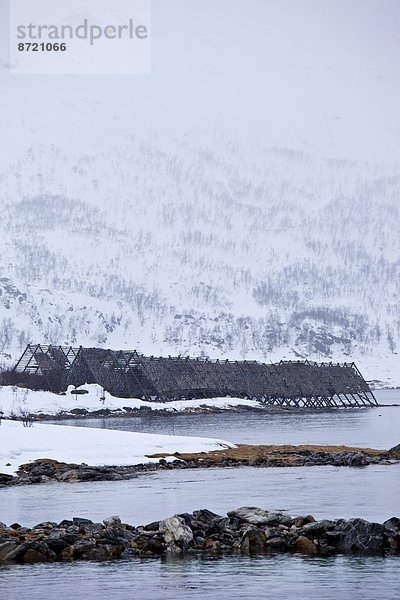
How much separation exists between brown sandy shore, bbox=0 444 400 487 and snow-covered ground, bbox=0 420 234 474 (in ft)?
2.38

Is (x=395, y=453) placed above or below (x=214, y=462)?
above

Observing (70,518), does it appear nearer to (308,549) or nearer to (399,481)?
(308,549)

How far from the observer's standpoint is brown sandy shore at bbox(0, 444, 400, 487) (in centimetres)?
3847

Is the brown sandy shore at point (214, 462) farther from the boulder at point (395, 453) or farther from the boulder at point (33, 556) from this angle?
the boulder at point (33, 556)

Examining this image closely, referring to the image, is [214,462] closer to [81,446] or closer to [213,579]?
[81,446]

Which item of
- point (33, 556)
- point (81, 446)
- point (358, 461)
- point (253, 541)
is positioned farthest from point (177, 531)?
point (81, 446)

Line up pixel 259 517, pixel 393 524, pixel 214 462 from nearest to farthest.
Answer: pixel 393 524, pixel 259 517, pixel 214 462

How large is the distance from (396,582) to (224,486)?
16367 millimetres

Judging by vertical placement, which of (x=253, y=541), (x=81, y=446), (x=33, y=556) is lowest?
(x=33, y=556)

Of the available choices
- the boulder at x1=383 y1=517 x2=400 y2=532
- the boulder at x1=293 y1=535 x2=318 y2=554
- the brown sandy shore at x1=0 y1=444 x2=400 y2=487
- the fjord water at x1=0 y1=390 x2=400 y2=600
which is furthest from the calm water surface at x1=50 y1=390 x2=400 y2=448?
the boulder at x1=293 y1=535 x2=318 y2=554

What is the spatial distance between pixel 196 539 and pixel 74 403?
8430 cm

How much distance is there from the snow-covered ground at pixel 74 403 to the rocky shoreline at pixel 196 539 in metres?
65.0

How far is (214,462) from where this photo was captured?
148 ft

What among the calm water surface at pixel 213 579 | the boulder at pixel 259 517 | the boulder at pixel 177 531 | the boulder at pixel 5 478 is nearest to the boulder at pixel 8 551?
the calm water surface at pixel 213 579
